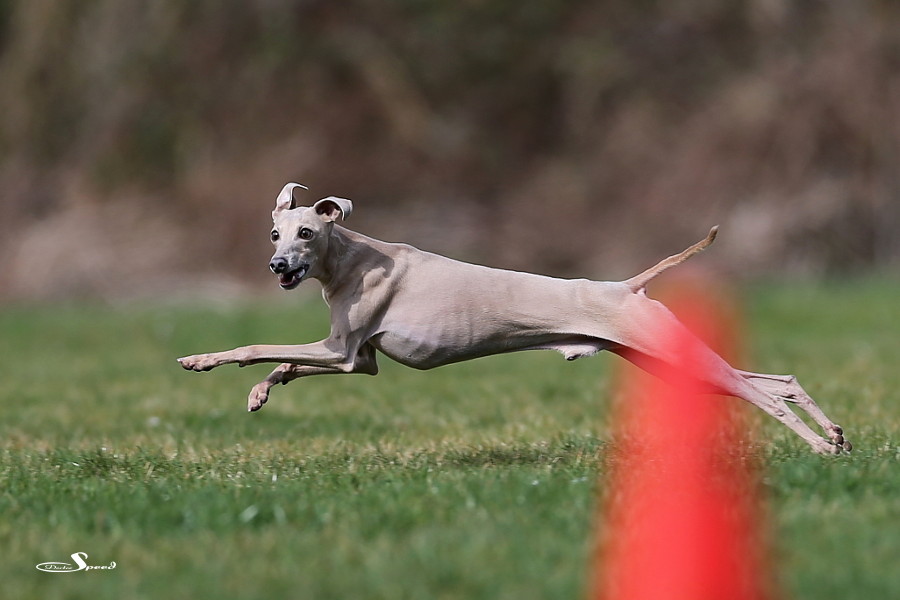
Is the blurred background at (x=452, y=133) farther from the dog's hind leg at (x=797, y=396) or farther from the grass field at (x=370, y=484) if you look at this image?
the dog's hind leg at (x=797, y=396)

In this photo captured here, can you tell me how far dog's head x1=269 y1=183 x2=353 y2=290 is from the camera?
6230mm

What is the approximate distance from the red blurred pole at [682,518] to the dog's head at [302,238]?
1638 mm

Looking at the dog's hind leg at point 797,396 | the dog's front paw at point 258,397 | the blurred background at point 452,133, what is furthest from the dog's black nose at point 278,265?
the blurred background at point 452,133

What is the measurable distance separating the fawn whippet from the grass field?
1.61 feet

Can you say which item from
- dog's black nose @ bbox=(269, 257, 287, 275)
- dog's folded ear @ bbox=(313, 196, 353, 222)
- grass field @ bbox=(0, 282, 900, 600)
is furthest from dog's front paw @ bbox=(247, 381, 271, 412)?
dog's folded ear @ bbox=(313, 196, 353, 222)

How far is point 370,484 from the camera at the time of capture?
5773 mm

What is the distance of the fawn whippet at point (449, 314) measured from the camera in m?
6.30

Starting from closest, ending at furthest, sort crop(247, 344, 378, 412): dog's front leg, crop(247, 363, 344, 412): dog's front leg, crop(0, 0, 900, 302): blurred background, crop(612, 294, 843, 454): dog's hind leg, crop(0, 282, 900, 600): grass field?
crop(0, 282, 900, 600): grass field < crop(612, 294, 843, 454): dog's hind leg < crop(247, 344, 378, 412): dog's front leg < crop(247, 363, 344, 412): dog's front leg < crop(0, 0, 900, 302): blurred background

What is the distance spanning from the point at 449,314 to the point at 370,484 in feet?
3.18

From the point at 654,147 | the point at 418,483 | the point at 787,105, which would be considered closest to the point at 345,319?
the point at 418,483

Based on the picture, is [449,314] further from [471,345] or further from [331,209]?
[331,209]

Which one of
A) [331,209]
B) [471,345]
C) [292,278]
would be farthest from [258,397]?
[471,345]

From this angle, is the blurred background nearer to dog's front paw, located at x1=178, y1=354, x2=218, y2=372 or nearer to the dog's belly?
the dog's belly

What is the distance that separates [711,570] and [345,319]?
252 centimetres
